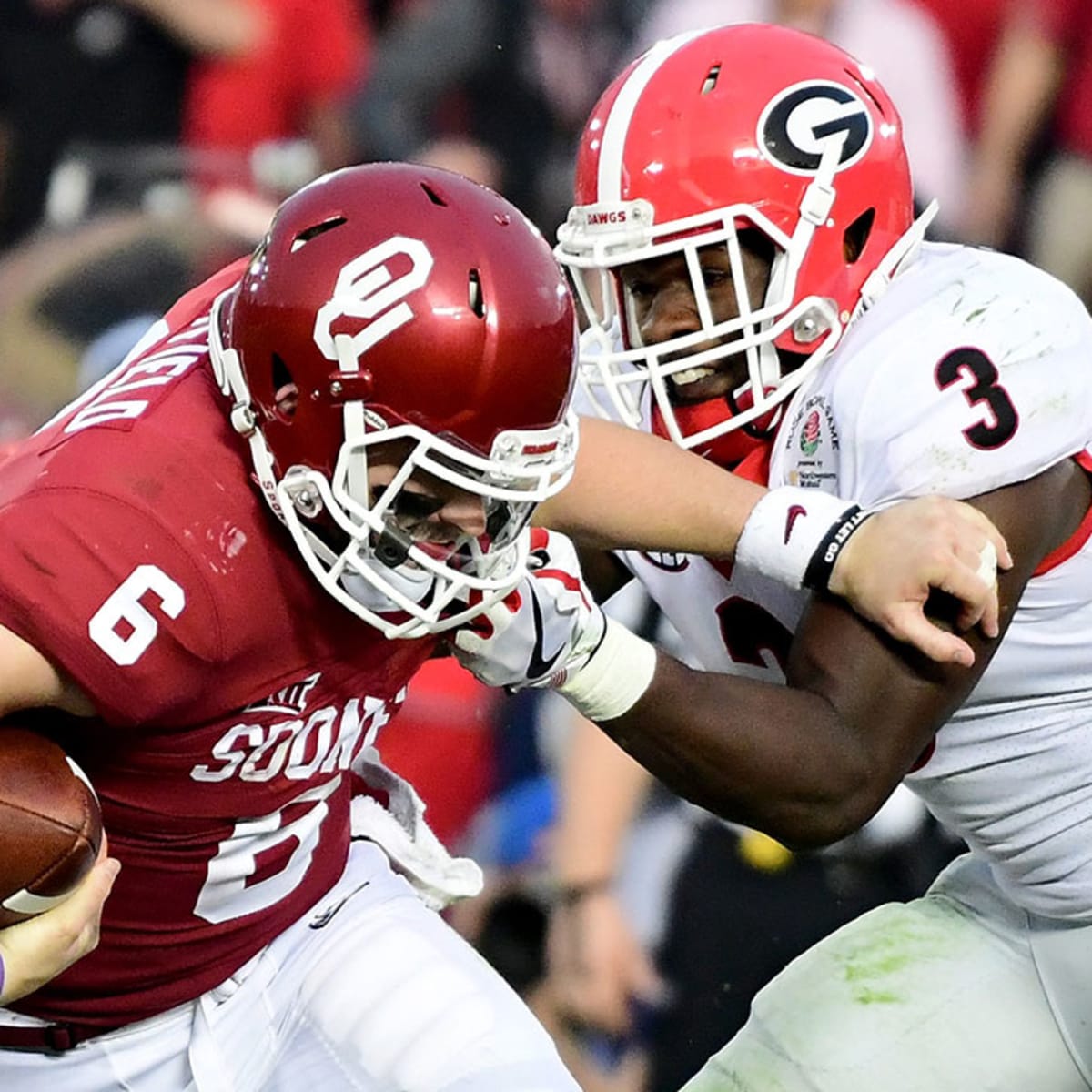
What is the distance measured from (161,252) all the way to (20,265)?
0.26 metres

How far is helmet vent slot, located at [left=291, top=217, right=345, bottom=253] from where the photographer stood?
181 cm

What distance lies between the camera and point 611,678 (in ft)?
6.59

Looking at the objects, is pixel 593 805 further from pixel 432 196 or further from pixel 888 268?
pixel 432 196

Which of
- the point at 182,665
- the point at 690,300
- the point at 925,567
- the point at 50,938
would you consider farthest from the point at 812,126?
the point at 50,938

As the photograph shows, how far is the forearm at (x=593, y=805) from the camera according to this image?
136 inches

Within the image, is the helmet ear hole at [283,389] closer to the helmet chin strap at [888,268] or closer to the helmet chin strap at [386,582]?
the helmet chin strap at [386,582]

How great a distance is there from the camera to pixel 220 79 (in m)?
3.72

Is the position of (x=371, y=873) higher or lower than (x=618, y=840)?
higher

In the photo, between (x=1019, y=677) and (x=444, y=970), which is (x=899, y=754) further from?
(x=444, y=970)

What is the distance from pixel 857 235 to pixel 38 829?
117 centimetres

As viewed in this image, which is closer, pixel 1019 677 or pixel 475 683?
pixel 1019 677

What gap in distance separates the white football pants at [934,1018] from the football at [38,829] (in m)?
0.95

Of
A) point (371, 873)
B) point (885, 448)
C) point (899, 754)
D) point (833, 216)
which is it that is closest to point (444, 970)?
point (371, 873)

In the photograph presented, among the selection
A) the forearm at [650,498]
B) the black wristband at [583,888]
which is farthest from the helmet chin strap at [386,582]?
the black wristband at [583,888]
